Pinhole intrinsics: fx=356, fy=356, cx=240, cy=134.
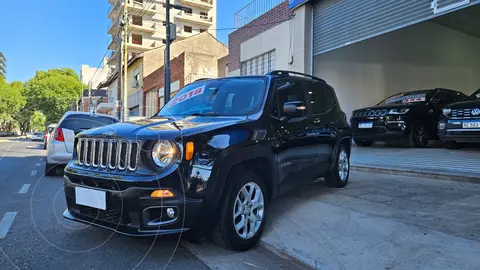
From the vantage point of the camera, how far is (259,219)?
3.69 meters

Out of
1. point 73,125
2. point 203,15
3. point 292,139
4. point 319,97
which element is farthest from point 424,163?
point 203,15

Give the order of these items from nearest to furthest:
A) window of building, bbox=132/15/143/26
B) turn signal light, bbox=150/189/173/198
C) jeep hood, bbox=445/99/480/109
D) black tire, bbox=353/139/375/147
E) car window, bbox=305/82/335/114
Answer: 1. turn signal light, bbox=150/189/173/198
2. car window, bbox=305/82/335/114
3. jeep hood, bbox=445/99/480/109
4. black tire, bbox=353/139/375/147
5. window of building, bbox=132/15/143/26

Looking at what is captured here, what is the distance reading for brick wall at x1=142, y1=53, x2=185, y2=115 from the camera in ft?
71.0

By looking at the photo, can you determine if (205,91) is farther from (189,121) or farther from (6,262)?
(6,262)

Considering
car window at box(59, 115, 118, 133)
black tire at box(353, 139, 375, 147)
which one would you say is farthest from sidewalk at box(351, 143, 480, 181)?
car window at box(59, 115, 118, 133)

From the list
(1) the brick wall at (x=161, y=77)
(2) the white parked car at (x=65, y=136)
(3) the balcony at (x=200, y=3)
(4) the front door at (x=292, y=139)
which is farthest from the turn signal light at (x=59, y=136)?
(3) the balcony at (x=200, y=3)

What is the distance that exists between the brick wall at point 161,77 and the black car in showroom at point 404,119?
13.4 meters

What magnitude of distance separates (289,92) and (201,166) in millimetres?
1972

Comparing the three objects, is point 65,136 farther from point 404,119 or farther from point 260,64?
point 404,119

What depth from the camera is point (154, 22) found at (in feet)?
186

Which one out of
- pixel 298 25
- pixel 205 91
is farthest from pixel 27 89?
pixel 205 91

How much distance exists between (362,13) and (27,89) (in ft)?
217

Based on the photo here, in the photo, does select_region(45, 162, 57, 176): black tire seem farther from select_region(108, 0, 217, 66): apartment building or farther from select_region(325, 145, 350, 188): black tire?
select_region(108, 0, 217, 66): apartment building

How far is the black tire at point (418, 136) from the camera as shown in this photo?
385 inches
